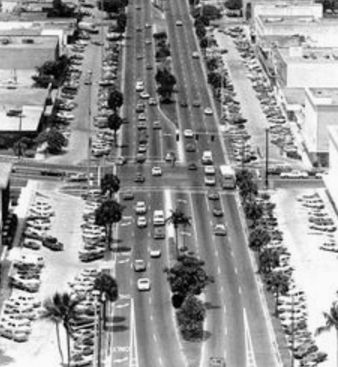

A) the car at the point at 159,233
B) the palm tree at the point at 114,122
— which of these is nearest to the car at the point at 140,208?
the car at the point at 159,233

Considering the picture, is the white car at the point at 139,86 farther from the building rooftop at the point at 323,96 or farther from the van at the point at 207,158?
Answer: the van at the point at 207,158

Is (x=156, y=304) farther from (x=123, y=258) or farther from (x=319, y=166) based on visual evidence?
(x=319, y=166)

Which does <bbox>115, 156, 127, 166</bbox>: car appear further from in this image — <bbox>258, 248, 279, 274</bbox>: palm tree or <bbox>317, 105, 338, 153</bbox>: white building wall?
<bbox>258, 248, 279, 274</bbox>: palm tree

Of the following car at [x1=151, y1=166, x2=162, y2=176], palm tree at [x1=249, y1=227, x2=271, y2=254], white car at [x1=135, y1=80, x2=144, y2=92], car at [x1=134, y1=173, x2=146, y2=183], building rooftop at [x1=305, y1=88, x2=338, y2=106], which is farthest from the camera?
white car at [x1=135, y1=80, x2=144, y2=92]

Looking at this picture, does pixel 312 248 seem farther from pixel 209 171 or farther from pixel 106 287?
pixel 209 171

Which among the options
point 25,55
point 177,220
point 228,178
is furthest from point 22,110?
point 177,220

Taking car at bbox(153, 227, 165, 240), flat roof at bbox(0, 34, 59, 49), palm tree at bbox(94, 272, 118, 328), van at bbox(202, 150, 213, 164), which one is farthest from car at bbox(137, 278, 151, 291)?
flat roof at bbox(0, 34, 59, 49)
